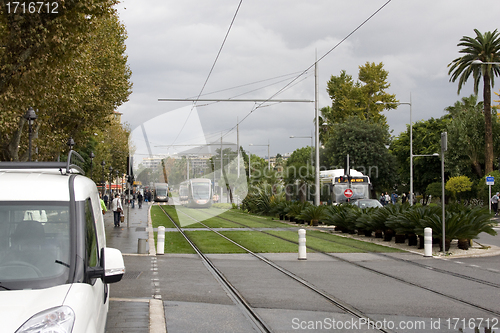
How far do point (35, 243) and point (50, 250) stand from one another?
7.0 inches

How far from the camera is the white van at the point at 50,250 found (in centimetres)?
365

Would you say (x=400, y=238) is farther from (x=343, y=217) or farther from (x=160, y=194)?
(x=160, y=194)

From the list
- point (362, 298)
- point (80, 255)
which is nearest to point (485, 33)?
point (362, 298)

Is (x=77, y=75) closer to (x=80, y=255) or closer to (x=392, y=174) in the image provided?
(x=80, y=255)

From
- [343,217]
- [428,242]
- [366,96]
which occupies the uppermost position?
[366,96]

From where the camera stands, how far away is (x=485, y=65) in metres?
43.2

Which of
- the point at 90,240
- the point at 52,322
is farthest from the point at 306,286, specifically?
the point at 52,322

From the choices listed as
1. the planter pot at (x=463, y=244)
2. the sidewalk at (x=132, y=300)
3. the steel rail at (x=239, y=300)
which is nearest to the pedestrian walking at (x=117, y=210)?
the sidewalk at (x=132, y=300)

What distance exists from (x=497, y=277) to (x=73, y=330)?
10.5 m

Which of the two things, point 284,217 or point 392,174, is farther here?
point 392,174

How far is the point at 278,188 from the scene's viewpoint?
41.6 meters

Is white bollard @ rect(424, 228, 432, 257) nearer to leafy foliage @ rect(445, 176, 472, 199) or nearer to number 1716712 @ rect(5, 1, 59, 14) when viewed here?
number 1716712 @ rect(5, 1, 59, 14)

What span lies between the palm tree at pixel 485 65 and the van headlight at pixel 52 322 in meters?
44.1

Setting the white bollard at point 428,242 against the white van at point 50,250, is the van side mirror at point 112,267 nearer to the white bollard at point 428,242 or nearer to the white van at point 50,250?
the white van at point 50,250
